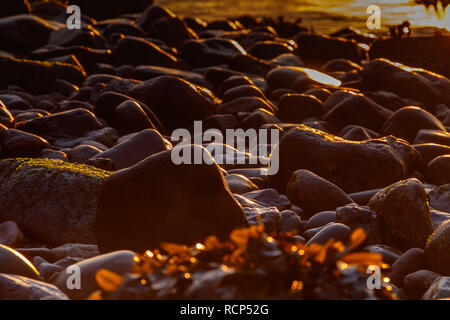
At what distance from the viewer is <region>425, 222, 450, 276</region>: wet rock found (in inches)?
153

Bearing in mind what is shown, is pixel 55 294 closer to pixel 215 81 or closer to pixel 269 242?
pixel 269 242

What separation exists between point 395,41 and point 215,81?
5.75 metres

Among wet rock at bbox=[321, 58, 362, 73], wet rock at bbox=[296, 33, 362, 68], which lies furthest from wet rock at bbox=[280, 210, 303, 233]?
wet rock at bbox=[296, 33, 362, 68]

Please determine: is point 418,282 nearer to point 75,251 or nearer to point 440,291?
point 440,291

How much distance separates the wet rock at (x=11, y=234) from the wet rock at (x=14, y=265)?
3.44 ft

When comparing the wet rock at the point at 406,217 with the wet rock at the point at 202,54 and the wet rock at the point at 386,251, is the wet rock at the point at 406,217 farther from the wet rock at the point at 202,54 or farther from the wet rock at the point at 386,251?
the wet rock at the point at 202,54

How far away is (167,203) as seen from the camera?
3.75m

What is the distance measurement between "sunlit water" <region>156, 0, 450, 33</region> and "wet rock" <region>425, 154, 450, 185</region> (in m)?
13.6

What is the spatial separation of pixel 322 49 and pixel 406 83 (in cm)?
632

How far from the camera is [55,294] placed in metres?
2.78

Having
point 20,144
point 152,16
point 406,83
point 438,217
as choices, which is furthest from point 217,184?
point 152,16

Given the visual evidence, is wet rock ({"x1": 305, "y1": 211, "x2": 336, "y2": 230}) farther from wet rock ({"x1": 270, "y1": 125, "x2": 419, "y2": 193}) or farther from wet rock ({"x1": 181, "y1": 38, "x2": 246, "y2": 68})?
wet rock ({"x1": 181, "y1": 38, "x2": 246, "y2": 68})

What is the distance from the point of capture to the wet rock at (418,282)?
3.74 meters
